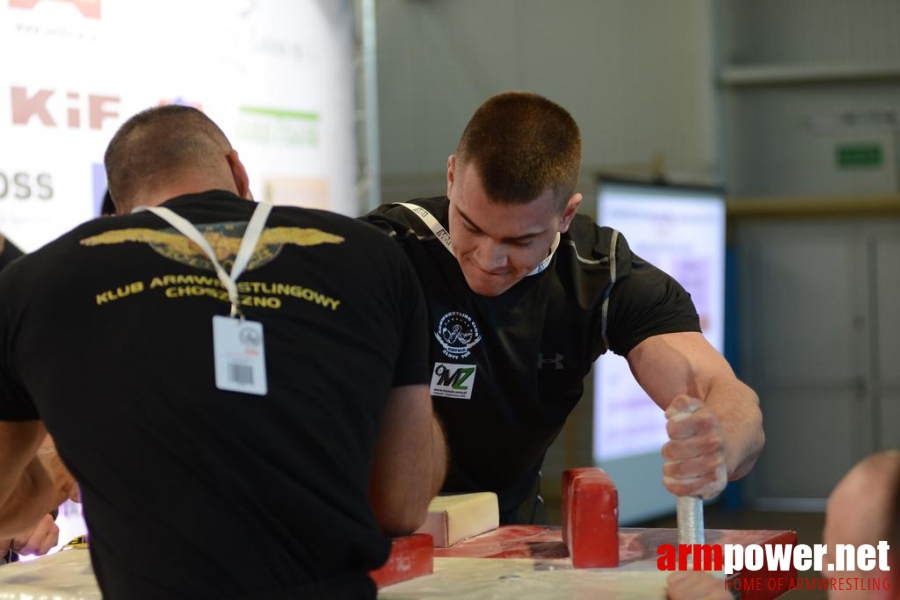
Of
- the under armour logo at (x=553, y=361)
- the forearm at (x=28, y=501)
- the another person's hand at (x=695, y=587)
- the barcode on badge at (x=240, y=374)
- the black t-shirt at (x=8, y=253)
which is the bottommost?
the another person's hand at (x=695, y=587)

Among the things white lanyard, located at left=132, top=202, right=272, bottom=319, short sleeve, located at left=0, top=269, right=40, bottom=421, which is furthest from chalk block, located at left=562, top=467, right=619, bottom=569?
short sleeve, located at left=0, top=269, right=40, bottom=421

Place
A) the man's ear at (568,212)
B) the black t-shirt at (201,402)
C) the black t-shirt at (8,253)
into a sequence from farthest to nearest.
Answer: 1. the black t-shirt at (8,253)
2. the man's ear at (568,212)
3. the black t-shirt at (201,402)

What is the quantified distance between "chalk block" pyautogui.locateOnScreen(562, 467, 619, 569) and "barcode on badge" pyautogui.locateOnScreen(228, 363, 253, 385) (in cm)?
60

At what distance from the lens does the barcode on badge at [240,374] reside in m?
1.37

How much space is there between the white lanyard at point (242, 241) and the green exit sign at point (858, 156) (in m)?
7.38

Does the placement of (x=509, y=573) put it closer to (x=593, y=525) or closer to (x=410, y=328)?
(x=593, y=525)

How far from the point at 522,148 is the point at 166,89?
1839 mm

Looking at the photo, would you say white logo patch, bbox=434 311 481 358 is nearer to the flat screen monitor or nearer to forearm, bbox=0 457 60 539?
forearm, bbox=0 457 60 539

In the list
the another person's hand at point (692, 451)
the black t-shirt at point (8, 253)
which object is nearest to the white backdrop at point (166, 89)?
the black t-shirt at point (8, 253)

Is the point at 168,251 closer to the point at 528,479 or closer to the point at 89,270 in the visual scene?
the point at 89,270

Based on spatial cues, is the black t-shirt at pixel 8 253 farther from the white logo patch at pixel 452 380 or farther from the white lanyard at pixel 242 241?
the white lanyard at pixel 242 241

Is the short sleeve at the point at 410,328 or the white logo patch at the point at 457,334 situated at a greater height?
the short sleeve at the point at 410,328

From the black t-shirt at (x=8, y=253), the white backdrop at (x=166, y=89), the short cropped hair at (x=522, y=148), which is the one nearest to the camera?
the short cropped hair at (x=522, y=148)

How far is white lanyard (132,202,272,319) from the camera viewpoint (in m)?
1.40
